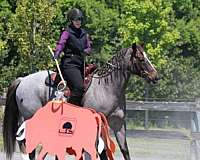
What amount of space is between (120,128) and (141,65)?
1112mm

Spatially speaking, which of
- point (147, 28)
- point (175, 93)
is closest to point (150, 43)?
point (147, 28)

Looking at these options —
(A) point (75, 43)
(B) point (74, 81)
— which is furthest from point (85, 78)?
(A) point (75, 43)

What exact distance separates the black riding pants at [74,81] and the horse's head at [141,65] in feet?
2.97

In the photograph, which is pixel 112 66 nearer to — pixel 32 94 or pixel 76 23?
pixel 76 23

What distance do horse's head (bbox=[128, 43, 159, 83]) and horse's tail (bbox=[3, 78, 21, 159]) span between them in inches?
91.0

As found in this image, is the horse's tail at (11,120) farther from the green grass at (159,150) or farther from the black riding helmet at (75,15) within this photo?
the green grass at (159,150)

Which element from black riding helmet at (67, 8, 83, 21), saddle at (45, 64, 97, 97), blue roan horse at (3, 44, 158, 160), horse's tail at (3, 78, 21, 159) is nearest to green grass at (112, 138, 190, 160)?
horse's tail at (3, 78, 21, 159)

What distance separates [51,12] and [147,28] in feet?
15.6

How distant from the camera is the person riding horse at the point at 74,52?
1021 centimetres

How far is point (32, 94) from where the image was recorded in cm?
1121

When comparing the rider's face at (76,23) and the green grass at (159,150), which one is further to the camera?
the green grass at (159,150)

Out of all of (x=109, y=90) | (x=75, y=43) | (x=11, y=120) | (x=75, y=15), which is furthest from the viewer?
(x=11, y=120)

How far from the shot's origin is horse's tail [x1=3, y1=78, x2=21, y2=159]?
11227 mm

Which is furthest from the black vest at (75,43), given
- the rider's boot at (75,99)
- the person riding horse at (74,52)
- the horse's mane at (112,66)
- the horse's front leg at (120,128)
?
the horse's front leg at (120,128)
